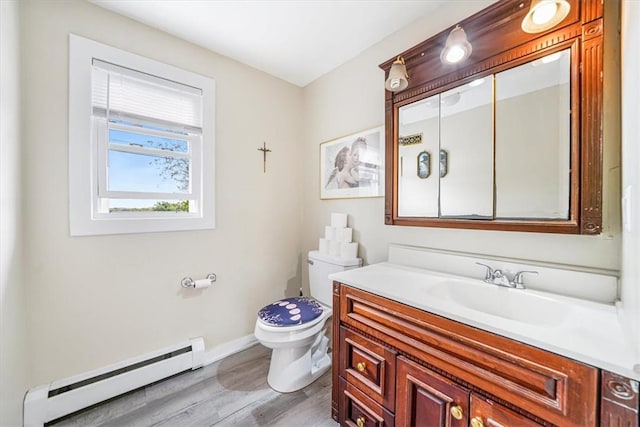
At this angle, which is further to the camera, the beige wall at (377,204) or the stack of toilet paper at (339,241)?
the stack of toilet paper at (339,241)

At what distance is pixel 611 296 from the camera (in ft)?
3.06

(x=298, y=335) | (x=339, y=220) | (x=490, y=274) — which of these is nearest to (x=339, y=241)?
(x=339, y=220)

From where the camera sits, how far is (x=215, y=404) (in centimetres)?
149

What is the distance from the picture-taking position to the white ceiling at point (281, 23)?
1.46 m

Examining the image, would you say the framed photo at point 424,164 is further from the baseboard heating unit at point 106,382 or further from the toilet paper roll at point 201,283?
the baseboard heating unit at point 106,382

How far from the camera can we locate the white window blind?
1.52 m

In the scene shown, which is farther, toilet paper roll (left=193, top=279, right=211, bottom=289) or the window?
toilet paper roll (left=193, top=279, right=211, bottom=289)

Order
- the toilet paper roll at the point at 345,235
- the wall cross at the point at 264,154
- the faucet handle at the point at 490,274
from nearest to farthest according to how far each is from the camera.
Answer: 1. the faucet handle at the point at 490,274
2. the toilet paper roll at the point at 345,235
3. the wall cross at the point at 264,154

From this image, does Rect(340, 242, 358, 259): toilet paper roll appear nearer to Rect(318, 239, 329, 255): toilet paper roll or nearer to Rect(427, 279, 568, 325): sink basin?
Rect(318, 239, 329, 255): toilet paper roll

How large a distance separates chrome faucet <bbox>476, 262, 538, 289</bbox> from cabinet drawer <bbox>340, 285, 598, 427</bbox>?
1.51 feet

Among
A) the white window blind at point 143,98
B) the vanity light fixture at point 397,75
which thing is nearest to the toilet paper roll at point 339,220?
the vanity light fixture at point 397,75

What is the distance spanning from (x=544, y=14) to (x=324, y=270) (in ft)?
5.74

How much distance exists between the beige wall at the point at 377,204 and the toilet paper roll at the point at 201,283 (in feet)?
3.04

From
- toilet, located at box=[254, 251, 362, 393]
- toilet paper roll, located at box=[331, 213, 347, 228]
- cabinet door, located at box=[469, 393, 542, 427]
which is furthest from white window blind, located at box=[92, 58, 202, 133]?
cabinet door, located at box=[469, 393, 542, 427]
